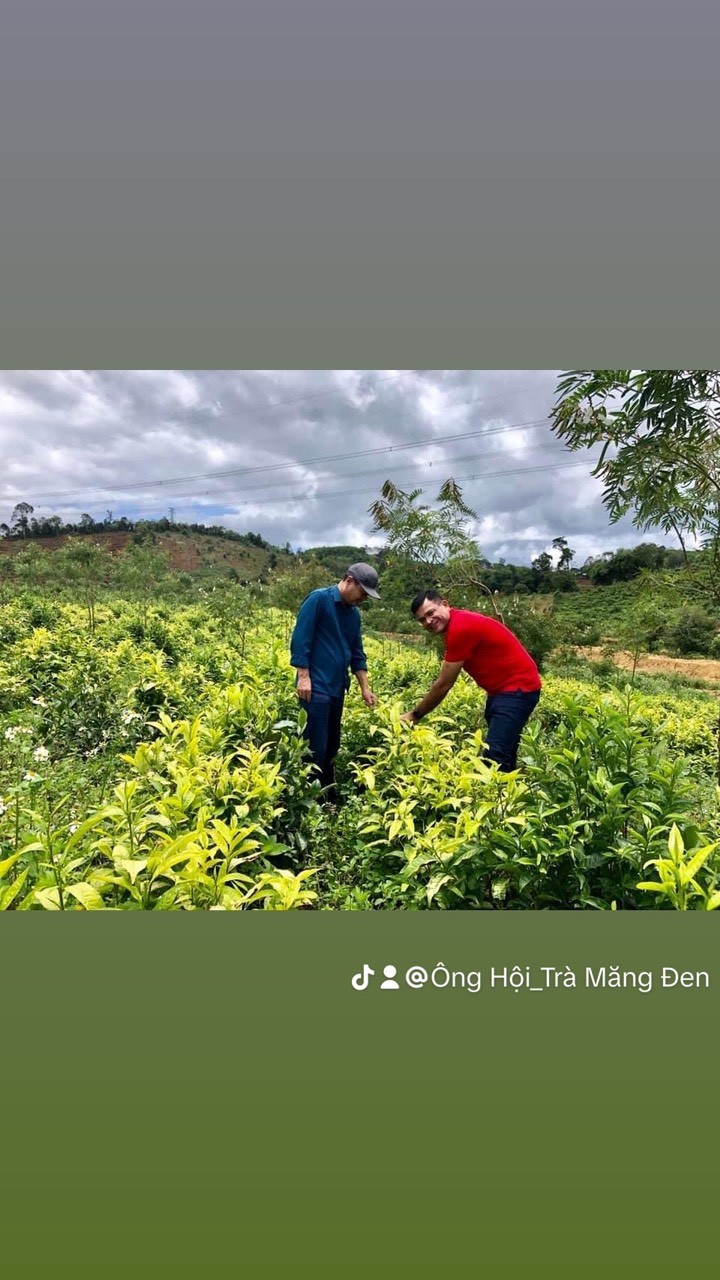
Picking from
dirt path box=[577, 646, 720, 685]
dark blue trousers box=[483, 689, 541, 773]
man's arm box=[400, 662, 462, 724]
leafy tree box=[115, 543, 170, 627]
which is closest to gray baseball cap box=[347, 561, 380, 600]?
man's arm box=[400, 662, 462, 724]

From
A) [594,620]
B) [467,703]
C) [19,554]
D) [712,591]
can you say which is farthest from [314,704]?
[19,554]

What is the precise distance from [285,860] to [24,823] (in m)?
1.30

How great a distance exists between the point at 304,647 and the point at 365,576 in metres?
0.52

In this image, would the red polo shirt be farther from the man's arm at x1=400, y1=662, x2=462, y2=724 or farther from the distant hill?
the distant hill

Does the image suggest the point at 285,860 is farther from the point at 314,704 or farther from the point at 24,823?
the point at 24,823

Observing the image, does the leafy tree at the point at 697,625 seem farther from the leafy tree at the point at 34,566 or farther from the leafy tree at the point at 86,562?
the leafy tree at the point at 34,566

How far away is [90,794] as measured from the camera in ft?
11.3

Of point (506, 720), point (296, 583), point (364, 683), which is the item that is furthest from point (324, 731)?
point (296, 583)

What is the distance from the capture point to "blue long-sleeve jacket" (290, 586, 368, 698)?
10.9 ft

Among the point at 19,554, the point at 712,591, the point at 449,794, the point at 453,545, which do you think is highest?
the point at 19,554

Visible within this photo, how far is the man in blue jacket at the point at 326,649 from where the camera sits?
10.8 feet

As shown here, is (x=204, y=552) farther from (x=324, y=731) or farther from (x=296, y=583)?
(x=324, y=731)

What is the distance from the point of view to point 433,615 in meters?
3.09

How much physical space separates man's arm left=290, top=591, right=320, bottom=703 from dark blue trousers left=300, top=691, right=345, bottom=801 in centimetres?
8
